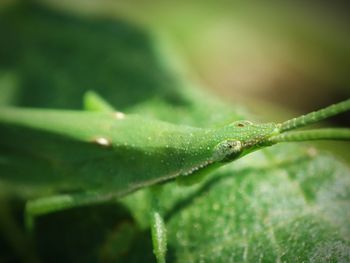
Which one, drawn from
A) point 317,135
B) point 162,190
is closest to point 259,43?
point 162,190

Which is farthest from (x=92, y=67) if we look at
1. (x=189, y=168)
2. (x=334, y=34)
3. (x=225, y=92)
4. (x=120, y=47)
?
(x=334, y=34)

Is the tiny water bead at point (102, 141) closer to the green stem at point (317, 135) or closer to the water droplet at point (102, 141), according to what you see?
the water droplet at point (102, 141)

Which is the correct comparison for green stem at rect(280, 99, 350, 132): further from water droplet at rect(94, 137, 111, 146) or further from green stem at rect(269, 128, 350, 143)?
water droplet at rect(94, 137, 111, 146)

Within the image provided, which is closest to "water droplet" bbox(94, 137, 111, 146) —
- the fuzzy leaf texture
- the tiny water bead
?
the tiny water bead

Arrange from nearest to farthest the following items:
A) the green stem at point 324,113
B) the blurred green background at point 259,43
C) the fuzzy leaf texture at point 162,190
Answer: the green stem at point 324,113, the fuzzy leaf texture at point 162,190, the blurred green background at point 259,43

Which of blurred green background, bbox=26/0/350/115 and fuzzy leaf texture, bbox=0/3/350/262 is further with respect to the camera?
blurred green background, bbox=26/0/350/115

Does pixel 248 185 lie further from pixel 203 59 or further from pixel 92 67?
pixel 203 59

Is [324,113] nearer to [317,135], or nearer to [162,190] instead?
[317,135]

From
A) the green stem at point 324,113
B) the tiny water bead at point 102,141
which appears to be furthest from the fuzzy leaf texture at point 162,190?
the green stem at point 324,113
